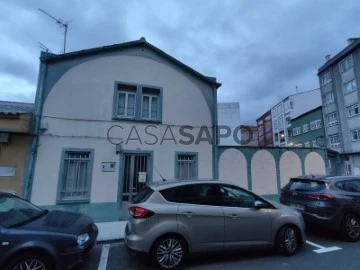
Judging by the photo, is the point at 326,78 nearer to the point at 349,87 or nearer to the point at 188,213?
the point at 349,87

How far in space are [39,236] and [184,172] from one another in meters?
5.82

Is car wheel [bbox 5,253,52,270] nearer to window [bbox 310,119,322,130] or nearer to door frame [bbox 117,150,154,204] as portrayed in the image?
door frame [bbox 117,150,154,204]

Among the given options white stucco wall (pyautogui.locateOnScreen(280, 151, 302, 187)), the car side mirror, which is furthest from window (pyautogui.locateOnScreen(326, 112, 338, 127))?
the car side mirror

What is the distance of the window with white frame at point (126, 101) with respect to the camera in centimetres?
866

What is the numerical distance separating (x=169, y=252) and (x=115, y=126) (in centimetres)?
522

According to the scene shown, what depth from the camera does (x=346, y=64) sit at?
26.8 m

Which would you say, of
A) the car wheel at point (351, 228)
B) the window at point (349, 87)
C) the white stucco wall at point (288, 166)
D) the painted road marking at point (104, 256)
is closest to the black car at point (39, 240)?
the painted road marking at point (104, 256)

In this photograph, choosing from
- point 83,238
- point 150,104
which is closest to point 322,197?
point 83,238

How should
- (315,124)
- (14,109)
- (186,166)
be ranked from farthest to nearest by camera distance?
(315,124)
(186,166)
(14,109)

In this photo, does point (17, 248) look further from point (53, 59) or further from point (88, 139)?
point (53, 59)

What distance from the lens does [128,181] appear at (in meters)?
8.18

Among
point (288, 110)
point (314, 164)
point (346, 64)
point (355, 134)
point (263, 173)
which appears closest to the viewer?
point (263, 173)

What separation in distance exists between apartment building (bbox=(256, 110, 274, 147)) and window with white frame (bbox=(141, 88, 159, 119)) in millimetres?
50996

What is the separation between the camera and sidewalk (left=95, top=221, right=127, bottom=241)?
6.01 meters
